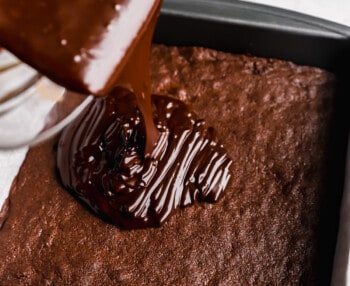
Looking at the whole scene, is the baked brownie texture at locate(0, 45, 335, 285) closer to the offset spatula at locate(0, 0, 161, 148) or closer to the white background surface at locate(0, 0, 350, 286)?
the white background surface at locate(0, 0, 350, 286)

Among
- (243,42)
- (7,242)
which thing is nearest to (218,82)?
(243,42)

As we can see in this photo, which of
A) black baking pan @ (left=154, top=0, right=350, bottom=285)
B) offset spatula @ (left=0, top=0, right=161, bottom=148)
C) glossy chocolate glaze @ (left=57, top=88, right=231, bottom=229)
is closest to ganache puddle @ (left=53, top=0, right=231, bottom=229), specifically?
glossy chocolate glaze @ (left=57, top=88, right=231, bottom=229)

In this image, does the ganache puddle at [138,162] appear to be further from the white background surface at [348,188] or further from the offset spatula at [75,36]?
the offset spatula at [75,36]

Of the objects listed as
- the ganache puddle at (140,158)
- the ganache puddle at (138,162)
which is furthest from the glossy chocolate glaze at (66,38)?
the ganache puddle at (138,162)

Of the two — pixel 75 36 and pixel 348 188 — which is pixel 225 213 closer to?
pixel 348 188

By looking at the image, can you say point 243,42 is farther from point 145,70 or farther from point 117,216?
point 117,216

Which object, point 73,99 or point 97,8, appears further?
point 73,99
